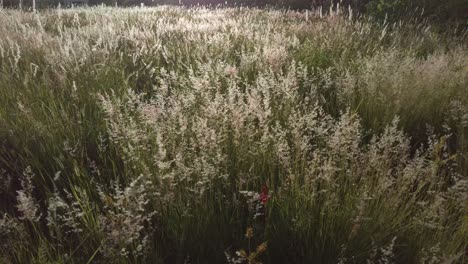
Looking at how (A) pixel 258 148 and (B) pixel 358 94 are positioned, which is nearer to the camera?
(A) pixel 258 148

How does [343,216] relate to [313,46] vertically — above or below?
below

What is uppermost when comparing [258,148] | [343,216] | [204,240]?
[258,148]

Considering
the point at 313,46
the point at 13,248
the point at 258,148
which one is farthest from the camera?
the point at 313,46

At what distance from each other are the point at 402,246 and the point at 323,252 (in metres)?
0.31

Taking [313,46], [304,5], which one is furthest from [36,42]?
[304,5]

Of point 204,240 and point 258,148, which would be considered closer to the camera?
point 204,240

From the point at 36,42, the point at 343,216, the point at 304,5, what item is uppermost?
the point at 304,5

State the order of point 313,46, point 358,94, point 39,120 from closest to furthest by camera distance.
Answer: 1. point 39,120
2. point 358,94
3. point 313,46

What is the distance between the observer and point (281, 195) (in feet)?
5.32

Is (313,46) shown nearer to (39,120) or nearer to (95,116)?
(95,116)

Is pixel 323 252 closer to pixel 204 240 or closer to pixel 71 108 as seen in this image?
pixel 204 240

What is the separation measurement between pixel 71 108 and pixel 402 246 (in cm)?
210

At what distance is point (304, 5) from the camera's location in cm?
1700

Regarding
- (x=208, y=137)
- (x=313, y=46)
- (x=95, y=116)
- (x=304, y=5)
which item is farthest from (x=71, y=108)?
(x=304, y=5)
